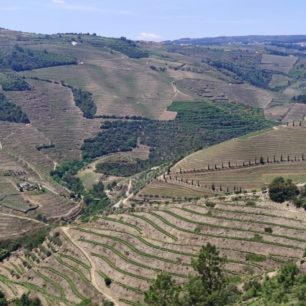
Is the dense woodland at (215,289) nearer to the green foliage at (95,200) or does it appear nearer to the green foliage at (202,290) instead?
the green foliage at (202,290)

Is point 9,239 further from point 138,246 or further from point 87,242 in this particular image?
point 138,246

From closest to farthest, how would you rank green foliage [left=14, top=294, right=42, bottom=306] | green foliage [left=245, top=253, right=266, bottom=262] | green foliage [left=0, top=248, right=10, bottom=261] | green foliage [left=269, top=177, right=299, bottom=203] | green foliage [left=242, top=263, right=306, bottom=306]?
green foliage [left=242, top=263, right=306, bottom=306] → green foliage [left=245, top=253, right=266, bottom=262] → green foliage [left=14, top=294, right=42, bottom=306] → green foliage [left=269, top=177, right=299, bottom=203] → green foliage [left=0, top=248, right=10, bottom=261]

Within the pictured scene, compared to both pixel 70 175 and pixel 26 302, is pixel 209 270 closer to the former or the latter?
pixel 26 302

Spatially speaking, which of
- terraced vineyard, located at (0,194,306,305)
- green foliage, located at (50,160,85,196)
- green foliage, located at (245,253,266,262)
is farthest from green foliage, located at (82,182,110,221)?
green foliage, located at (245,253,266,262)

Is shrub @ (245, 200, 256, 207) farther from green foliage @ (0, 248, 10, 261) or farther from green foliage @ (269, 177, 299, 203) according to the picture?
green foliage @ (0, 248, 10, 261)

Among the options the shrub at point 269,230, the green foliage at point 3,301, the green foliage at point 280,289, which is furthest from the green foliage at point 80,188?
the green foliage at point 280,289

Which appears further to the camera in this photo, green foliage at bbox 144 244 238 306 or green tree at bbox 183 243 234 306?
green foliage at bbox 144 244 238 306
